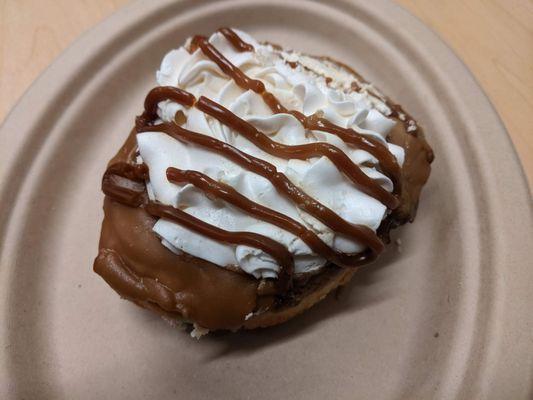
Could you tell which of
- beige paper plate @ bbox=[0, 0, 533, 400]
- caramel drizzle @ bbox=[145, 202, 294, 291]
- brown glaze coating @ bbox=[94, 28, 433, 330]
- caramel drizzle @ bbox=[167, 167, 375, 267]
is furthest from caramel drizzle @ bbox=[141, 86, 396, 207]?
beige paper plate @ bbox=[0, 0, 533, 400]

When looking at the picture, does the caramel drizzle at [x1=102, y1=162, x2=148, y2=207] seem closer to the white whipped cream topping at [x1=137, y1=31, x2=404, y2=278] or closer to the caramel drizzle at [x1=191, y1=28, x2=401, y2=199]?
the white whipped cream topping at [x1=137, y1=31, x2=404, y2=278]

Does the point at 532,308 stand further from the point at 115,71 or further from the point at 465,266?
the point at 115,71

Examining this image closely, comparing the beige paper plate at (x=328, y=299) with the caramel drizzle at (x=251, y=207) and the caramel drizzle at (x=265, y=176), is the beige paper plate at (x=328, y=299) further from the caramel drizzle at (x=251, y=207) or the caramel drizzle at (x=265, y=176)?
the caramel drizzle at (x=251, y=207)

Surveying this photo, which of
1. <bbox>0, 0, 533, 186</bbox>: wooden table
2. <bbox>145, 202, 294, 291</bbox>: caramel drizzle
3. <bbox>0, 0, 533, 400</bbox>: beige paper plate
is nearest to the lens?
<bbox>145, 202, 294, 291</bbox>: caramel drizzle

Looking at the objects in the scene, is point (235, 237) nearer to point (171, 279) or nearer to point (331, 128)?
point (171, 279)

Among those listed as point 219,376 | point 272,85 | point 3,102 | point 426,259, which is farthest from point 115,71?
point 426,259

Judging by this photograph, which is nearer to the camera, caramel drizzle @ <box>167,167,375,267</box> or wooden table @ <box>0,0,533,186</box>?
caramel drizzle @ <box>167,167,375,267</box>

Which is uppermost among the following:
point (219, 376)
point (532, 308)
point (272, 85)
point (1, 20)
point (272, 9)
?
point (272, 9)
